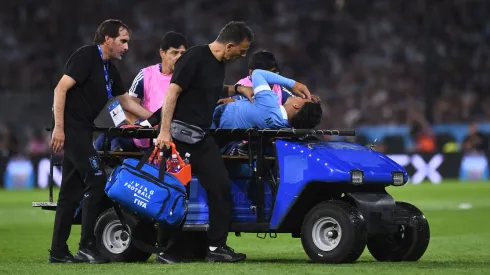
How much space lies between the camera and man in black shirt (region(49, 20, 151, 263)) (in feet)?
31.7

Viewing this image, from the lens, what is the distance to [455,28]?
110 ft

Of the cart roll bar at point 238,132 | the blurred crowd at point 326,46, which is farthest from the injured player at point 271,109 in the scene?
the blurred crowd at point 326,46

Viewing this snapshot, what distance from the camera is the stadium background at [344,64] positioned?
1083 inches

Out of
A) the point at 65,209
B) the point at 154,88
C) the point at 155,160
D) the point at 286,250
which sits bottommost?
the point at 286,250

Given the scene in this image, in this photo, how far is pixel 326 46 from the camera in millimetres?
32188

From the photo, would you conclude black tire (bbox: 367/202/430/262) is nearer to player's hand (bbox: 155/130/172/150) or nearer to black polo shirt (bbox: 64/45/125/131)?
player's hand (bbox: 155/130/172/150)

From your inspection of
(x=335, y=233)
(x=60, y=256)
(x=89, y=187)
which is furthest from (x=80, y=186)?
(x=335, y=233)

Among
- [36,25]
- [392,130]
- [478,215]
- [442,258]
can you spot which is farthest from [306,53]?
[442,258]

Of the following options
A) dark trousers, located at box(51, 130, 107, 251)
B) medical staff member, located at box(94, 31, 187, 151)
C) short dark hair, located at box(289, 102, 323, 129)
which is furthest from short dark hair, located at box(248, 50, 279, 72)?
dark trousers, located at box(51, 130, 107, 251)

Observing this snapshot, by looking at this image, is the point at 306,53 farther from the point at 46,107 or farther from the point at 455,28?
the point at 46,107

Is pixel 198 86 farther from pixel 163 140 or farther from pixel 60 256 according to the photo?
pixel 60 256

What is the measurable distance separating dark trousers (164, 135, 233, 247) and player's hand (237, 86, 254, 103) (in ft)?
2.49

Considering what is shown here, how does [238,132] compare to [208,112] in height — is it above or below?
below

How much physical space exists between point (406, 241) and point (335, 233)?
810 mm
